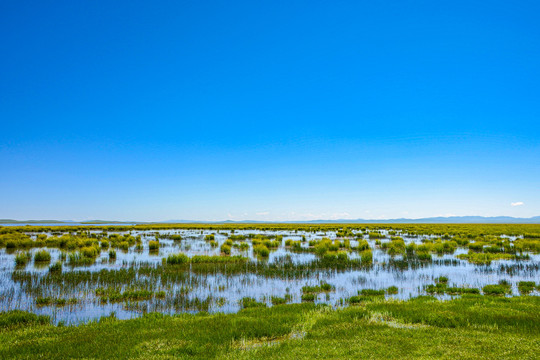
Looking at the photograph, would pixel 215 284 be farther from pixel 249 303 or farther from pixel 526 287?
pixel 526 287

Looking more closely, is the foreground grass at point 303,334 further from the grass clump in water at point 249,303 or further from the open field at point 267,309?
the grass clump in water at point 249,303

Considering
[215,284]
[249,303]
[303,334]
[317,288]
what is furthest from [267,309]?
[215,284]

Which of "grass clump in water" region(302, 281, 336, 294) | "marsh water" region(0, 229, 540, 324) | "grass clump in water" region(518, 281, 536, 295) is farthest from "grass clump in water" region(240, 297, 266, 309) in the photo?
"grass clump in water" region(518, 281, 536, 295)

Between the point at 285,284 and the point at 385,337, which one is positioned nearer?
the point at 385,337

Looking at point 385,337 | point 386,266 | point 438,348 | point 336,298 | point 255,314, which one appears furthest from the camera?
point 386,266

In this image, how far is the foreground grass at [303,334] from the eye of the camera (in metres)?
6.56

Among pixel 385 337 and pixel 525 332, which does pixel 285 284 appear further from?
pixel 525 332

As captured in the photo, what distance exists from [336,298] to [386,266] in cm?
925

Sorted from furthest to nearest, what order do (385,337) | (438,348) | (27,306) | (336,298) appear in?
1. (336,298)
2. (27,306)
3. (385,337)
4. (438,348)

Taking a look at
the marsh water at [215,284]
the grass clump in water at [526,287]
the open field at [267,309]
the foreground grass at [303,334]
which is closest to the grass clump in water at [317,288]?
the open field at [267,309]

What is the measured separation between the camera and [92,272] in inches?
674

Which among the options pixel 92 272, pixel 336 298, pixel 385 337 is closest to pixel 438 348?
pixel 385 337

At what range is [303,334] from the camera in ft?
26.0

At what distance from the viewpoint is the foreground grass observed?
656 cm
